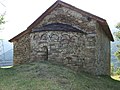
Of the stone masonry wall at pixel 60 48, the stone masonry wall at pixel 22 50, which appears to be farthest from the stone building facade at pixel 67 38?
the stone masonry wall at pixel 22 50

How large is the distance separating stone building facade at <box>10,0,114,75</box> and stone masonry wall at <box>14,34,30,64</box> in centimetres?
183

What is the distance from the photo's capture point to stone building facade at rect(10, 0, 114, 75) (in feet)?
54.7

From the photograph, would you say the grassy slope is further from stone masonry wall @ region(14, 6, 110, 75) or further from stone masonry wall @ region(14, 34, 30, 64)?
stone masonry wall @ region(14, 34, 30, 64)

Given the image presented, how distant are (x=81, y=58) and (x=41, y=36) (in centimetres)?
306

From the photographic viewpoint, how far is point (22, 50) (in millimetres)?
21719

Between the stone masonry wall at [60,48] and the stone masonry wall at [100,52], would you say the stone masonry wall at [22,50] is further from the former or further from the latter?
the stone masonry wall at [100,52]

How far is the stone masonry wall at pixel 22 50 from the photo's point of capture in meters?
21.1

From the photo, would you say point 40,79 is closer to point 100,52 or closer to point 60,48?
point 60,48

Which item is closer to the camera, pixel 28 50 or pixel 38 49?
pixel 38 49

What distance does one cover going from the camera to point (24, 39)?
21.5 metres

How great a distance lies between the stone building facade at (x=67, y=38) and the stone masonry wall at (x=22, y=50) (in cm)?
183

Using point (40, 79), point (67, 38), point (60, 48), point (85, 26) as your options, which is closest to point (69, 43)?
point (67, 38)

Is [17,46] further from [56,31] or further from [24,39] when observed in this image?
[56,31]

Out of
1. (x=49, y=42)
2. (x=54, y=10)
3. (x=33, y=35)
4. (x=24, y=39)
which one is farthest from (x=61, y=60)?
(x=24, y=39)
